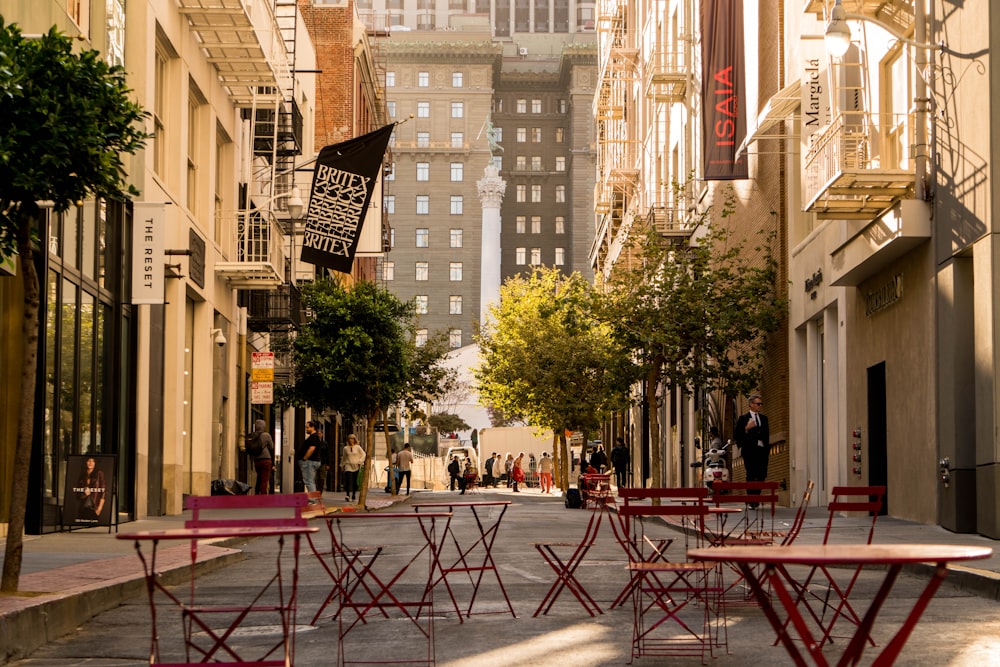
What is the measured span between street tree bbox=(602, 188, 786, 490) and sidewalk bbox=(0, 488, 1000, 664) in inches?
377

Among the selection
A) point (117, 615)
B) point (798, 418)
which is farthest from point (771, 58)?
point (117, 615)

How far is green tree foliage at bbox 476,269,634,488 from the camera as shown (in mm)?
33500

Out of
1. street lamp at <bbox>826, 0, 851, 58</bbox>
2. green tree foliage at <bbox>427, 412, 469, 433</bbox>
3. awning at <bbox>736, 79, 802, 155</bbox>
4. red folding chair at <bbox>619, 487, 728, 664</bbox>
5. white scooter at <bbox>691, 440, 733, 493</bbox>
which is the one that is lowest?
red folding chair at <bbox>619, 487, 728, 664</bbox>

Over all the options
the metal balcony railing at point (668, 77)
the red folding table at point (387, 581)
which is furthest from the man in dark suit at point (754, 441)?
the metal balcony railing at point (668, 77)

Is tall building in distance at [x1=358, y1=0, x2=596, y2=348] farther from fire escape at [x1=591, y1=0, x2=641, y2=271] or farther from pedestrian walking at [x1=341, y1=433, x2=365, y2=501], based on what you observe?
pedestrian walking at [x1=341, y1=433, x2=365, y2=501]

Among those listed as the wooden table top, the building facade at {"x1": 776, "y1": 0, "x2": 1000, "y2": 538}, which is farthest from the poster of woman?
the wooden table top

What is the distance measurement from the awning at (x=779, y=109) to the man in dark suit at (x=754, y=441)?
5.07 metres

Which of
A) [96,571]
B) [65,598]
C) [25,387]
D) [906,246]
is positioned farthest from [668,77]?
[65,598]

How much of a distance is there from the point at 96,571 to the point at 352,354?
2472 cm

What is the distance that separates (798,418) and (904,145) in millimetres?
8638

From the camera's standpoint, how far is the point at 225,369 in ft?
107

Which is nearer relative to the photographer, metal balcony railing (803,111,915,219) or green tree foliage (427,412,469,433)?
metal balcony railing (803,111,915,219)

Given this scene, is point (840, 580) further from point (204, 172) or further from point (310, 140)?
point (310, 140)

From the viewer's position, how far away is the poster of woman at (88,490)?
1891cm
